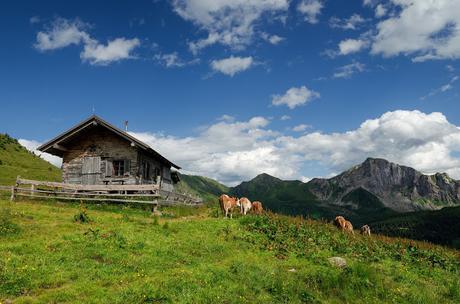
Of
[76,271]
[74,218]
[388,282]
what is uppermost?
[74,218]

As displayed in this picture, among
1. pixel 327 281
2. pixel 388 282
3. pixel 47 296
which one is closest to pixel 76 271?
pixel 47 296

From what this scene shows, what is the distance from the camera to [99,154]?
114 ft

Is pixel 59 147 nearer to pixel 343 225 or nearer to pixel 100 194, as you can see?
pixel 100 194

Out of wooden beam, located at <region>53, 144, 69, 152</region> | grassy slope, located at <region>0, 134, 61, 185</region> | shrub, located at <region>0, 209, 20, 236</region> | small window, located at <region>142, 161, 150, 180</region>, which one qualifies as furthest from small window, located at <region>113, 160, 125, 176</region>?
grassy slope, located at <region>0, 134, 61, 185</region>

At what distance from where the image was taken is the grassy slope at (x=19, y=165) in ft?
171

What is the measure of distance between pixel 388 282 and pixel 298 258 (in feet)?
12.5

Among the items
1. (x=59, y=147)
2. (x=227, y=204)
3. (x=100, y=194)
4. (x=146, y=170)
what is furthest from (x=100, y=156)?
(x=227, y=204)

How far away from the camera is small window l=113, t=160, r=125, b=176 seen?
34.5 m

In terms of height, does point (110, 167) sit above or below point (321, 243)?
above

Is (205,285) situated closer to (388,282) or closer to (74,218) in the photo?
(388,282)

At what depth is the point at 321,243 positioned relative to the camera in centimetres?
1969

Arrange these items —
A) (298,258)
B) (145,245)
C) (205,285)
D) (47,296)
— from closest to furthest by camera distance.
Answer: (47,296) → (205,285) → (145,245) → (298,258)

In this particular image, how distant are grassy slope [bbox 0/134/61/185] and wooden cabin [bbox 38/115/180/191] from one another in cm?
1585

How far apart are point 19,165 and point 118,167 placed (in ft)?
109
